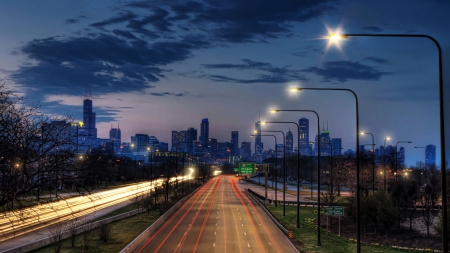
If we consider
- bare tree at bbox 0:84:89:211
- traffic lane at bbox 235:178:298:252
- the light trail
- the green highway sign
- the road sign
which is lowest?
traffic lane at bbox 235:178:298:252

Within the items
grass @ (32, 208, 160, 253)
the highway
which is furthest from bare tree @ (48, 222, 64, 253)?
the highway

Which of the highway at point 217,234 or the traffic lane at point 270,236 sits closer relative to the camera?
the highway at point 217,234

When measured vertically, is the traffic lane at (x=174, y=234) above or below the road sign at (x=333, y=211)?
below

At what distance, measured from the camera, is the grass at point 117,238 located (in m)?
33.4

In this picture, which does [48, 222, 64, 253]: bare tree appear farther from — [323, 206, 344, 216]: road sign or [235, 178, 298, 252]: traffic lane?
[323, 206, 344, 216]: road sign

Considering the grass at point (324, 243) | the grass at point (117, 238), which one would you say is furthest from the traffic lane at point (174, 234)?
the grass at point (324, 243)

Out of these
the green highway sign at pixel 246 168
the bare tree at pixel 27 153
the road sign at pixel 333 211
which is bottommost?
the road sign at pixel 333 211

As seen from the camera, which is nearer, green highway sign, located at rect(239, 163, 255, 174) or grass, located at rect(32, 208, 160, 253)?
grass, located at rect(32, 208, 160, 253)

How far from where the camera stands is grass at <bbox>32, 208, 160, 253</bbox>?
33406mm

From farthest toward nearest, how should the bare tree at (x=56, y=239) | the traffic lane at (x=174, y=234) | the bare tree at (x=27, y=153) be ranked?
the traffic lane at (x=174, y=234), the bare tree at (x=56, y=239), the bare tree at (x=27, y=153)

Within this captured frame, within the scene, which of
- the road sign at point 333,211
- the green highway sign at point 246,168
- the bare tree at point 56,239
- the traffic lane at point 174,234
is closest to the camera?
the bare tree at point 56,239

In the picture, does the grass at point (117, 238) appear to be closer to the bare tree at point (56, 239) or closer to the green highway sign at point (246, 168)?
the bare tree at point (56, 239)

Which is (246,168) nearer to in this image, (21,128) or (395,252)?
(395,252)

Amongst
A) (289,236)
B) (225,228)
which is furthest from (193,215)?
(289,236)
